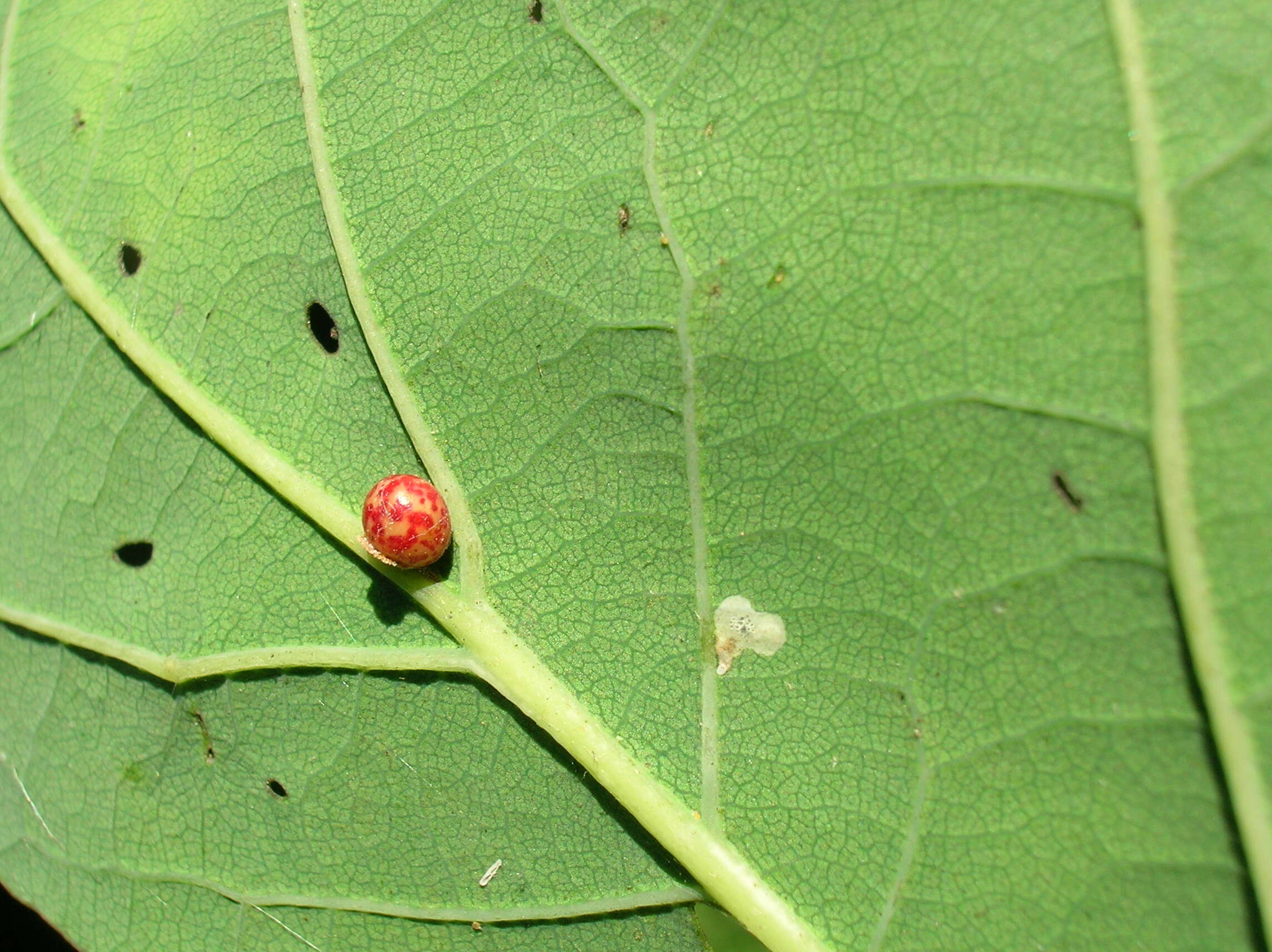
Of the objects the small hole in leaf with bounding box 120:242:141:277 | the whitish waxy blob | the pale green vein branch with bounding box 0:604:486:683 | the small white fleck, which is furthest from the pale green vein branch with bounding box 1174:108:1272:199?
the small hole in leaf with bounding box 120:242:141:277

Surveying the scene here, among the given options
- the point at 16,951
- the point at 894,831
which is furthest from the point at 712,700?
the point at 16,951

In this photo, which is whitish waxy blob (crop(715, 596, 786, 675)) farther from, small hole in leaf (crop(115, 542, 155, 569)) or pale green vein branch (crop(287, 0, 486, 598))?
small hole in leaf (crop(115, 542, 155, 569))

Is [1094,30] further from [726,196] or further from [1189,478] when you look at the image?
[1189,478]

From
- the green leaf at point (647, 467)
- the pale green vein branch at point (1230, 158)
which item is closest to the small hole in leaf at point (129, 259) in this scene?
the green leaf at point (647, 467)

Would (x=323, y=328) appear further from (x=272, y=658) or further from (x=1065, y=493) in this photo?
(x=1065, y=493)

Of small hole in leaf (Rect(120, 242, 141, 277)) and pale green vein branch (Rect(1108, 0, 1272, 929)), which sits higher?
pale green vein branch (Rect(1108, 0, 1272, 929))
